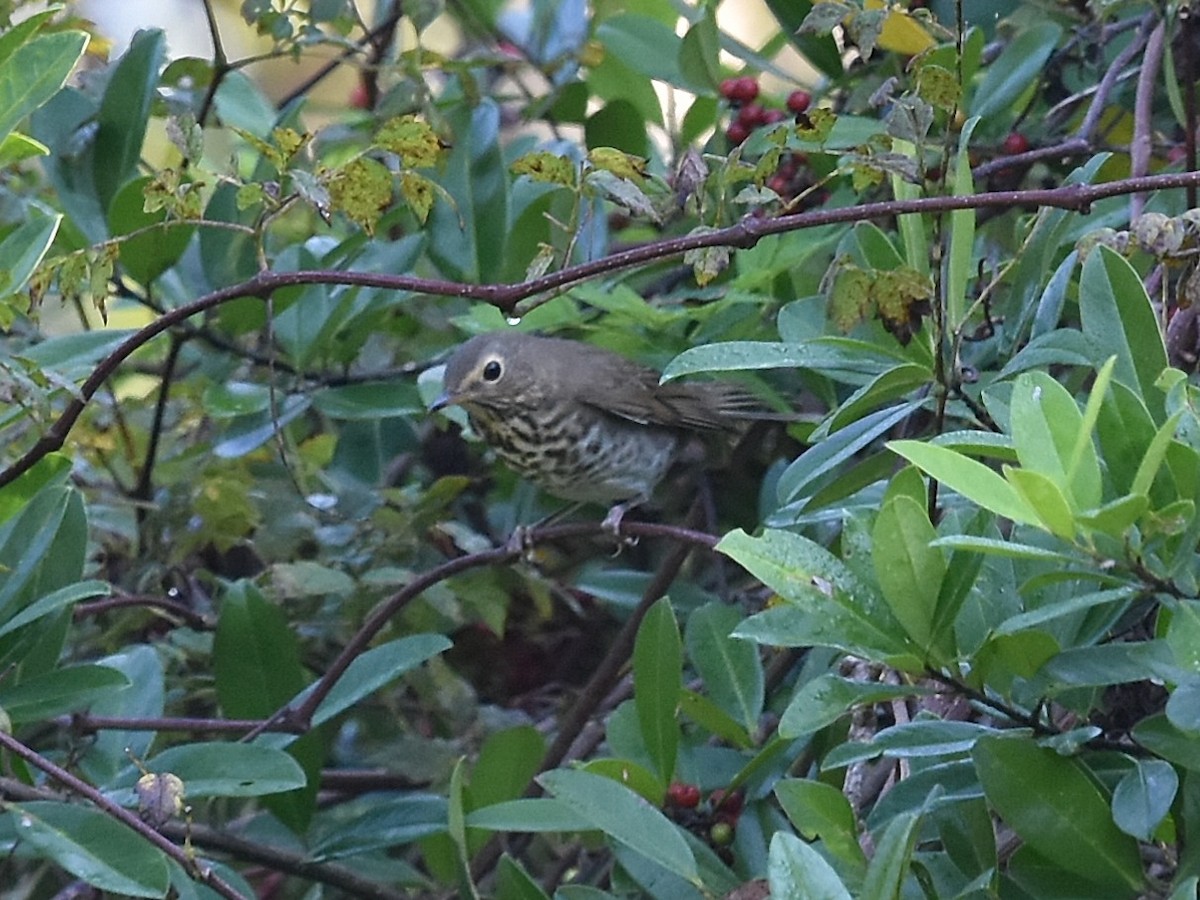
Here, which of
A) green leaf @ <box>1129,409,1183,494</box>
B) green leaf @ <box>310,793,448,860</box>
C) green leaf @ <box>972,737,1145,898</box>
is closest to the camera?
green leaf @ <box>1129,409,1183,494</box>

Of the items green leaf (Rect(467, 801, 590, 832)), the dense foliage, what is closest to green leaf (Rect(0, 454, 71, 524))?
the dense foliage

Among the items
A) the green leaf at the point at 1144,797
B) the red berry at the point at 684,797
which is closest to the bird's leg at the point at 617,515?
the red berry at the point at 684,797

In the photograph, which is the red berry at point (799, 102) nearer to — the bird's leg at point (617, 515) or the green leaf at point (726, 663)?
the bird's leg at point (617, 515)

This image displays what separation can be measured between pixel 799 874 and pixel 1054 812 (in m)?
0.25

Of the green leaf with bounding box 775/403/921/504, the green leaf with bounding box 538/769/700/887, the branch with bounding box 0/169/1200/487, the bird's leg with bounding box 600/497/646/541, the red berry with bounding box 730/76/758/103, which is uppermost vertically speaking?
the branch with bounding box 0/169/1200/487

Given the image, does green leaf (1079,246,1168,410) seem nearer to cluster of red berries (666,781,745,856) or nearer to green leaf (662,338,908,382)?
green leaf (662,338,908,382)

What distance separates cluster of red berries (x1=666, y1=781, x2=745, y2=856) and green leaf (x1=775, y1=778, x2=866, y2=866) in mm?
431

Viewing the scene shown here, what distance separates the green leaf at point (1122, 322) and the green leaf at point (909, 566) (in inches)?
10.1

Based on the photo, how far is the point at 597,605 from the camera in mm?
2957

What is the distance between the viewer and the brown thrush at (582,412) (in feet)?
10.0

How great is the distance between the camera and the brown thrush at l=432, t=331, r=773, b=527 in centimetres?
306

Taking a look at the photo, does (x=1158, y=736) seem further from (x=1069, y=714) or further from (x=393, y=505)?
(x=393, y=505)

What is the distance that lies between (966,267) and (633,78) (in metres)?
1.44

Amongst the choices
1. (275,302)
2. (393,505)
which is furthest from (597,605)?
(275,302)
